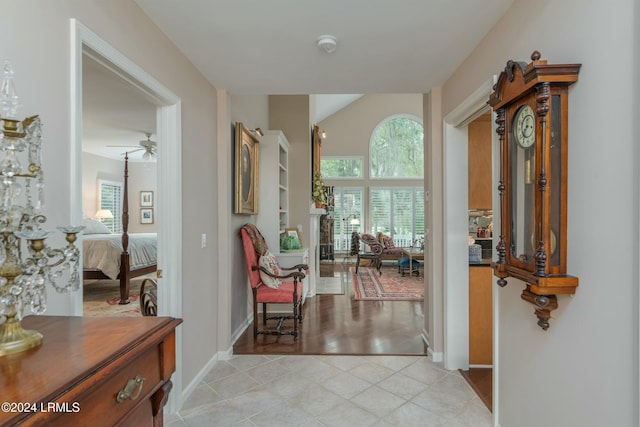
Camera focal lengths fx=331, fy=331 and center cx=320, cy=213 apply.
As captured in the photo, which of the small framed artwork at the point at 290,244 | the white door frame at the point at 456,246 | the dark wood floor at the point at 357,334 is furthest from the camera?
the small framed artwork at the point at 290,244

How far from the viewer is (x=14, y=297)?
2.48 feet

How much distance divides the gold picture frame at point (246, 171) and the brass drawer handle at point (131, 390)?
2583 mm

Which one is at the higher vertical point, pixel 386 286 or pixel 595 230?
pixel 595 230

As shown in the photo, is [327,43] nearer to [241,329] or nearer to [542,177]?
[542,177]

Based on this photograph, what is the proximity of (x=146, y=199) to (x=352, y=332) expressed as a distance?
712 centimetres

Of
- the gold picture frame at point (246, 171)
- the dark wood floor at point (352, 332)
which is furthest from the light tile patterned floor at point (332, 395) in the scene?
the gold picture frame at point (246, 171)

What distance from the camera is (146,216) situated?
860 cm

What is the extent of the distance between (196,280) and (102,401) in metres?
1.94

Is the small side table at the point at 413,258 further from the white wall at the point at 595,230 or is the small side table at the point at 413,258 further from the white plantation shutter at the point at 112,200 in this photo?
the white plantation shutter at the point at 112,200

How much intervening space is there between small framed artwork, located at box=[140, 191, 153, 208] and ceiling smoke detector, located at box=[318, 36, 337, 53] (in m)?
7.84

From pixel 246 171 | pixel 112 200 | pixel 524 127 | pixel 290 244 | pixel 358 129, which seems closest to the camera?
pixel 524 127

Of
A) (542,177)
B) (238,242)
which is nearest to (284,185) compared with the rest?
(238,242)

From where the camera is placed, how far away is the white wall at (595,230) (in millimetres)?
1109

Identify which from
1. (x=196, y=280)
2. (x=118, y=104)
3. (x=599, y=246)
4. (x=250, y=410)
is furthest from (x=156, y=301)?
(x=118, y=104)
